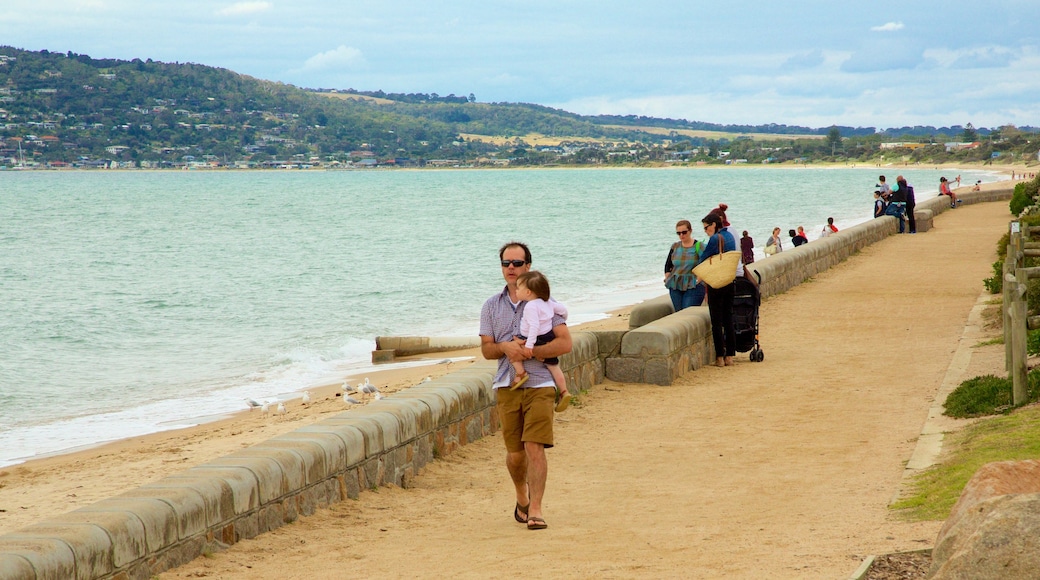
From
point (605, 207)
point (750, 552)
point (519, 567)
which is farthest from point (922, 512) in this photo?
point (605, 207)

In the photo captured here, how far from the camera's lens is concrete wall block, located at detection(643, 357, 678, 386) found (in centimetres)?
1047

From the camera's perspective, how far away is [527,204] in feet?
282

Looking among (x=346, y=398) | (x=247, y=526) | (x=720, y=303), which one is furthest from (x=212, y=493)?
(x=720, y=303)

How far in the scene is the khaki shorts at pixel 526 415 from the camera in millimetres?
5832

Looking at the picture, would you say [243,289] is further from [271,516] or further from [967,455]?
[967,455]

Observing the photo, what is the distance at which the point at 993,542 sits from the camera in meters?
3.54

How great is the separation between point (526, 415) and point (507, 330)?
18.1 inches

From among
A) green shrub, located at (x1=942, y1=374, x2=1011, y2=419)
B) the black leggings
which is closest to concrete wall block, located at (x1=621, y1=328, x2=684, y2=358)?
the black leggings

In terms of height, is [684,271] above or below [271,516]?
above

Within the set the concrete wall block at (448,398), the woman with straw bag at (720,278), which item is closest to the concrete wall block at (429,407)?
the concrete wall block at (448,398)

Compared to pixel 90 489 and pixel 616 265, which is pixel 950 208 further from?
pixel 90 489

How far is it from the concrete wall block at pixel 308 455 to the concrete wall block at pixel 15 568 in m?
1.93

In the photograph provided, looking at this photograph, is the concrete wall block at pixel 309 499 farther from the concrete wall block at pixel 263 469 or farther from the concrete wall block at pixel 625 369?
the concrete wall block at pixel 625 369

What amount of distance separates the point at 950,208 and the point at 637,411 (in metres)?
34.2
